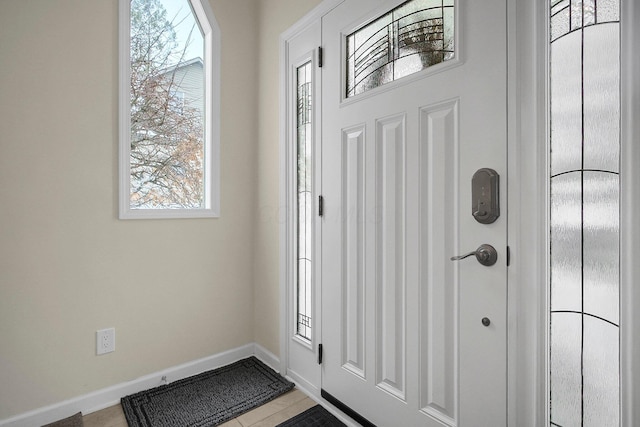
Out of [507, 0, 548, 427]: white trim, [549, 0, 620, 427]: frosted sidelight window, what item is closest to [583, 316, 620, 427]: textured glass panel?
[549, 0, 620, 427]: frosted sidelight window

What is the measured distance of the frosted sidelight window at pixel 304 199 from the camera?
1.92 metres

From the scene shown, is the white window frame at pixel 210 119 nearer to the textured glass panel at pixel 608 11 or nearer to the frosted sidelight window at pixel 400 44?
the frosted sidelight window at pixel 400 44

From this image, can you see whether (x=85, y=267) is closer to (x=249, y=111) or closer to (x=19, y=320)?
(x=19, y=320)

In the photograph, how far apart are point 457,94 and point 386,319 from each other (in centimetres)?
95

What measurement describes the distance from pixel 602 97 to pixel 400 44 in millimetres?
766

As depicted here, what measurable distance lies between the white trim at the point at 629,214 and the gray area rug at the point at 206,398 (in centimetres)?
156

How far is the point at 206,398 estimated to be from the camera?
1844 mm

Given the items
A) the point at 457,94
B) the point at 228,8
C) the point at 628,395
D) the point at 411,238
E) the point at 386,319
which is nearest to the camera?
the point at 628,395

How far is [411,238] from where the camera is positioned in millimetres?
1352

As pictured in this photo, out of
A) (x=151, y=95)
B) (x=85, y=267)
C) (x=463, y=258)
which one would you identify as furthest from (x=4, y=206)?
(x=463, y=258)

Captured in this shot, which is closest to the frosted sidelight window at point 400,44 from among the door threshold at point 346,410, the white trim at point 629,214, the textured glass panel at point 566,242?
the white trim at point 629,214

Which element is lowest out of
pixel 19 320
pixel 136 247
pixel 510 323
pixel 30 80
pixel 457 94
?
pixel 19 320

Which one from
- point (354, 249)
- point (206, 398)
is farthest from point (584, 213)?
point (206, 398)

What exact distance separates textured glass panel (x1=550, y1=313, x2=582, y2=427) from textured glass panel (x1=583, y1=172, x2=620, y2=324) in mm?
71
